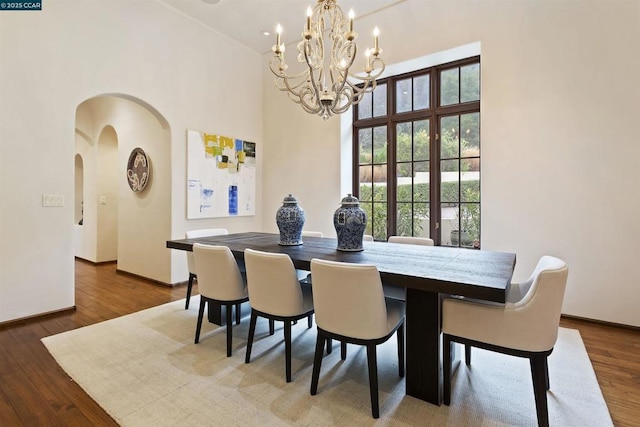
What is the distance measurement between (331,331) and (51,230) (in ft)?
10.1

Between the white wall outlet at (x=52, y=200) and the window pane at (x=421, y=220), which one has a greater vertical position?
the white wall outlet at (x=52, y=200)

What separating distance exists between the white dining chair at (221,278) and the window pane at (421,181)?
2.61m

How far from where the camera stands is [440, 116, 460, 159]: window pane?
3883 millimetres

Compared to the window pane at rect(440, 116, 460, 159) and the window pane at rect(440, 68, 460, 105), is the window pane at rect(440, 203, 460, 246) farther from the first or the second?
the window pane at rect(440, 68, 460, 105)

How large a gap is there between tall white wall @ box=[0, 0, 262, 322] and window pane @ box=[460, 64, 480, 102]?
3485 mm

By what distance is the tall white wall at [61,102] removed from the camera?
2.93 metres

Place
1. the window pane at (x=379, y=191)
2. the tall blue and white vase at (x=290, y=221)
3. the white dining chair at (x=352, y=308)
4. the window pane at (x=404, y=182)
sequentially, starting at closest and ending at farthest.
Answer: the white dining chair at (x=352, y=308)
the tall blue and white vase at (x=290, y=221)
the window pane at (x=404, y=182)
the window pane at (x=379, y=191)

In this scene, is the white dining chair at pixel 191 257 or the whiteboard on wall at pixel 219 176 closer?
the white dining chair at pixel 191 257

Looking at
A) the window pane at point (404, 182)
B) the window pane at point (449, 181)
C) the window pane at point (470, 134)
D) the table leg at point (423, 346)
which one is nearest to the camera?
the table leg at point (423, 346)

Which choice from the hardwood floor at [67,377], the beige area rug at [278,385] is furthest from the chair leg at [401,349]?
the hardwood floor at [67,377]

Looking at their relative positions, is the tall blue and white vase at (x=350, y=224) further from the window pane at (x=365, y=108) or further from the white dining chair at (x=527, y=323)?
the window pane at (x=365, y=108)

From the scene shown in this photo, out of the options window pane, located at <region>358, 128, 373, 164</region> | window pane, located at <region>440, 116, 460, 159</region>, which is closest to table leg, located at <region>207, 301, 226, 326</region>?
window pane, located at <region>358, 128, 373, 164</region>

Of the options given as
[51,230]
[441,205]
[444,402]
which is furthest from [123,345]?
[441,205]

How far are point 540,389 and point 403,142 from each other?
3274 millimetres
